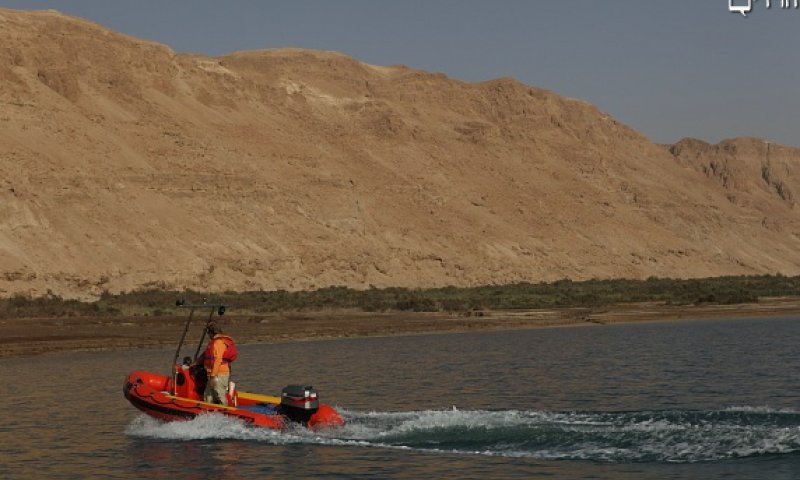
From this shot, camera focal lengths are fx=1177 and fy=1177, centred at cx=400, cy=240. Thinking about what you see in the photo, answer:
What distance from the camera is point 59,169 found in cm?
7288

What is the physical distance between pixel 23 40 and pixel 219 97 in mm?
16723

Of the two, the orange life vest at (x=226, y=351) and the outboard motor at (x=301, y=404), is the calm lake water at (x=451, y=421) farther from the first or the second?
the orange life vest at (x=226, y=351)

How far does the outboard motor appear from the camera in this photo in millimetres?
20547

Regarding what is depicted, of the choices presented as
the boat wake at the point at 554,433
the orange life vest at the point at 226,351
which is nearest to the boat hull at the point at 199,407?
the boat wake at the point at 554,433

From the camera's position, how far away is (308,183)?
88688 millimetres

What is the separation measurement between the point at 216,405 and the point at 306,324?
2865 cm

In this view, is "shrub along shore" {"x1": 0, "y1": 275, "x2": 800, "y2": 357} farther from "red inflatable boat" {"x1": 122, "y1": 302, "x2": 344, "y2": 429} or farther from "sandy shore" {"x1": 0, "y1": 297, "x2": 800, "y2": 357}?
"red inflatable boat" {"x1": 122, "y1": 302, "x2": 344, "y2": 429}

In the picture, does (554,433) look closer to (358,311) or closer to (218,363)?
(218,363)

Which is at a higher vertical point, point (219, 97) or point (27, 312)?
point (219, 97)

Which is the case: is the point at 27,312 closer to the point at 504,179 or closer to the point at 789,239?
the point at 504,179

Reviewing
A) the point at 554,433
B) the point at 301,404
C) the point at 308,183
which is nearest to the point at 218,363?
the point at 301,404

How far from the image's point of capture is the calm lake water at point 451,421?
1750cm

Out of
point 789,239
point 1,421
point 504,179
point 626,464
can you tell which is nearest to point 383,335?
point 1,421

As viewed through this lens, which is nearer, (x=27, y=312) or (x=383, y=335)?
(x=383, y=335)
